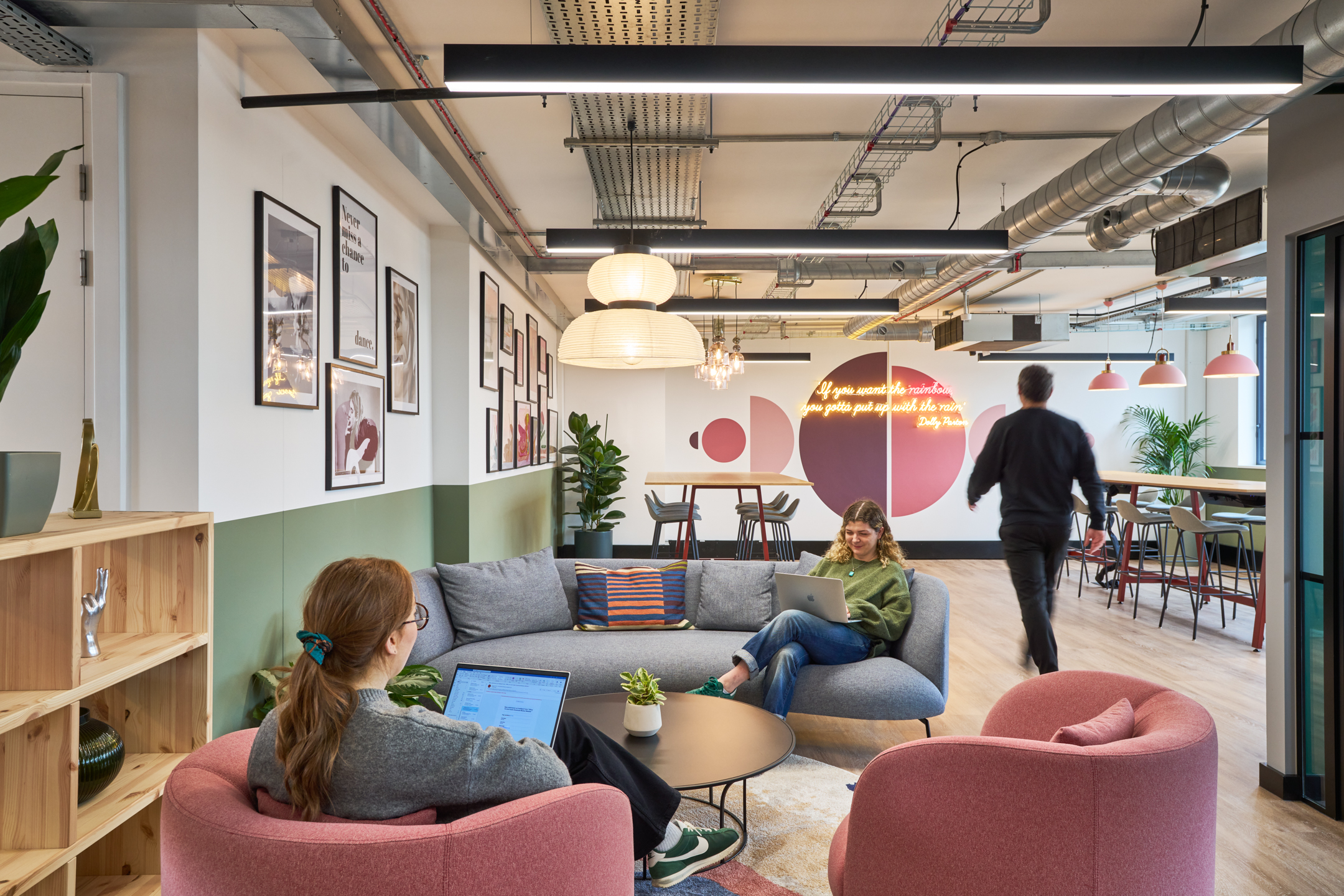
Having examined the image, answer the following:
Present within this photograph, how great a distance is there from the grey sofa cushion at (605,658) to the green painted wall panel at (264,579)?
70 cm

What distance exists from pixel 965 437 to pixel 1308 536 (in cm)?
789

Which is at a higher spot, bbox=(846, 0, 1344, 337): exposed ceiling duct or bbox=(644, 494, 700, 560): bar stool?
bbox=(846, 0, 1344, 337): exposed ceiling duct

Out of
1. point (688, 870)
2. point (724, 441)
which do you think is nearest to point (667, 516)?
point (724, 441)

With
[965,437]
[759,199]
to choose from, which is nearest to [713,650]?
[759,199]

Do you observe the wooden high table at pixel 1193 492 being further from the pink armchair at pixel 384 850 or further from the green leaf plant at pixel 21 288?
the green leaf plant at pixel 21 288

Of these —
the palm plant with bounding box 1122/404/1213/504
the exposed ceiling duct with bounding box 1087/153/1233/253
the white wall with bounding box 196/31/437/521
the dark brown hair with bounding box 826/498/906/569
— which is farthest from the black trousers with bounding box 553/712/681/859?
the palm plant with bounding box 1122/404/1213/504

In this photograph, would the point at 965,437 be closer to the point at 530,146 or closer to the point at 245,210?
the point at 530,146

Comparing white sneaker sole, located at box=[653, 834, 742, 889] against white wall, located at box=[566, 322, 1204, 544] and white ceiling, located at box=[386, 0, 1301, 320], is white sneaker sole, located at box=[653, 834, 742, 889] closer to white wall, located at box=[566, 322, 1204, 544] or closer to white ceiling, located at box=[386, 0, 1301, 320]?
white ceiling, located at box=[386, 0, 1301, 320]

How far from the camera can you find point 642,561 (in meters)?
4.60

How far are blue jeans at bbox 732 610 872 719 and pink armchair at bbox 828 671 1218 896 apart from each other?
184 cm

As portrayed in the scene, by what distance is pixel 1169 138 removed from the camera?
3.28 metres

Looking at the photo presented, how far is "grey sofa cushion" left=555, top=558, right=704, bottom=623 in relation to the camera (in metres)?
4.32

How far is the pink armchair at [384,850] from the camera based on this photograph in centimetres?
120

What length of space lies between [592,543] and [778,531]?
2.34m
